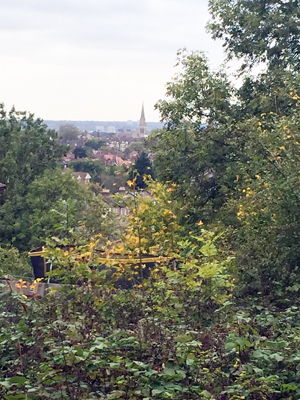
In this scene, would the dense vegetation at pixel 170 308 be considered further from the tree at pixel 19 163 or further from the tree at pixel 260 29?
the tree at pixel 19 163

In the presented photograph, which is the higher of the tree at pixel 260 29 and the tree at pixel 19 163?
the tree at pixel 260 29

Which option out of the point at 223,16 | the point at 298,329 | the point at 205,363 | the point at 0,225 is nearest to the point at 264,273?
the point at 298,329

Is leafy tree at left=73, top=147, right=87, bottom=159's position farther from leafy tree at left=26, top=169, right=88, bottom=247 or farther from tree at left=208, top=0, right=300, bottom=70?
tree at left=208, top=0, right=300, bottom=70

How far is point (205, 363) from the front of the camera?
407cm

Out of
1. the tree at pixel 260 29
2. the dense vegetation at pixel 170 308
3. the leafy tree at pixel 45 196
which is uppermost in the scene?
the tree at pixel 260 29

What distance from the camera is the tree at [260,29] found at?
54.5 ft

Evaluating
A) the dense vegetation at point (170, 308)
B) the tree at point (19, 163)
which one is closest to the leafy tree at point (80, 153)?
the tree at point (19, 163)

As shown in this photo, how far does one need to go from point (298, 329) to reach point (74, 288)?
2023 millimetres

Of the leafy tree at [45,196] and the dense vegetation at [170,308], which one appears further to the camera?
the leafy tree at [45,196]

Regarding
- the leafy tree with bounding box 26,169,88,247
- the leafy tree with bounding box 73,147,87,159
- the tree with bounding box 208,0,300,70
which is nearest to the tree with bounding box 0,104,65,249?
the leafy tree with bounding box 26,169,88,247

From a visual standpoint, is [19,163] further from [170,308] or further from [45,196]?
[170,308]

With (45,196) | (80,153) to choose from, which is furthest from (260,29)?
(80,153)

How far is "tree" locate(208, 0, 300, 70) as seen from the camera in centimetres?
1662

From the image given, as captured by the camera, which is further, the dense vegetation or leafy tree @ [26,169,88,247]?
leafy tree @ [26,169,88,247]
